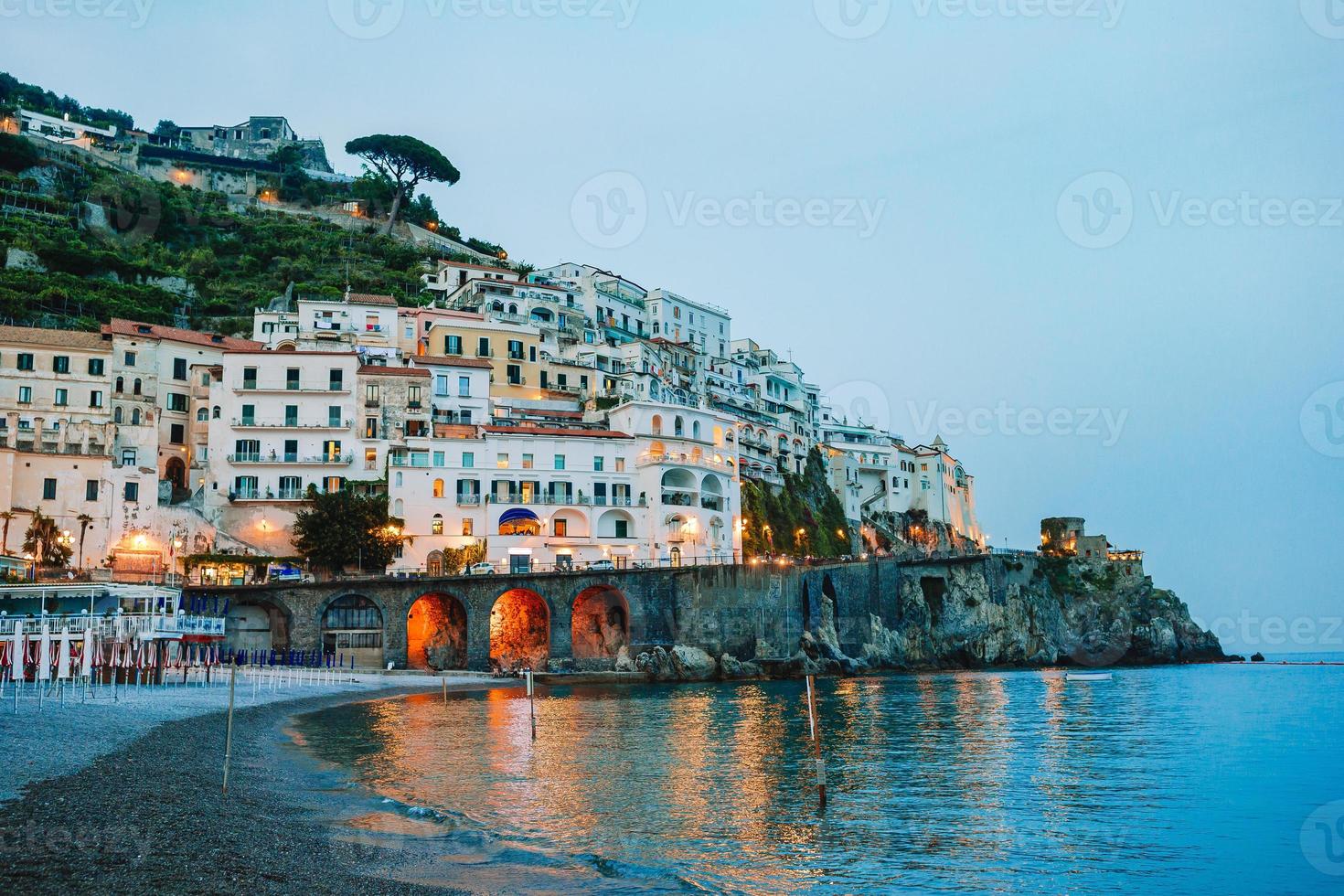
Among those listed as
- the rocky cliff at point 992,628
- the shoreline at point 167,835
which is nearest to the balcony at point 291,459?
the rocky cliff at point 992,628

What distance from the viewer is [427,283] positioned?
10712 cm

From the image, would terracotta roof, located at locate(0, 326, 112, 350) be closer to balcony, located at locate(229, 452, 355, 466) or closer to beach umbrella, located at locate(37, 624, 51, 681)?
balcony, located at locate(229, 452, 355, 466)

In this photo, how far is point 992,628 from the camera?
286 feet

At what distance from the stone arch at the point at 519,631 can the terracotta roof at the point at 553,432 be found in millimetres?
10597

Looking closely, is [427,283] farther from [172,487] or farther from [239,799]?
[239,799]

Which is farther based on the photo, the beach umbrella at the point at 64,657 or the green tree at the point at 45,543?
the green tree at the point at 45,543

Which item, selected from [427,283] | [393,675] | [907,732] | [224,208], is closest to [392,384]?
[393,675]

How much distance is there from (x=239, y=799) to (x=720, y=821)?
935cm

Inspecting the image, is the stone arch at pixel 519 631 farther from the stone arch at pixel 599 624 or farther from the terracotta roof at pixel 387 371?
the terracotta roof at pixel 387 371

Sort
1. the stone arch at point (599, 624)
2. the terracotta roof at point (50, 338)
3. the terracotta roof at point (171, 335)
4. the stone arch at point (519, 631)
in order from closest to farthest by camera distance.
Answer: the stone arch at point (519, 631)
the terracotta roof at point (50, 338)
the stone arch at point (599, 624)
the terracotta roof at point (171, 335)

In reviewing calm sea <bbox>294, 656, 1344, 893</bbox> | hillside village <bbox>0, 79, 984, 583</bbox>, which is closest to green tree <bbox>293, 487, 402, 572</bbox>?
hillside village <bbox>0, 79, 984, 583</bbox>

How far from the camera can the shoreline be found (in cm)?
1330

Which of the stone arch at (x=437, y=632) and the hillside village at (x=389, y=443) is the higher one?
the hillside village at (x=389, y=443)

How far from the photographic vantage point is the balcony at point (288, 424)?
7162 centimetres
